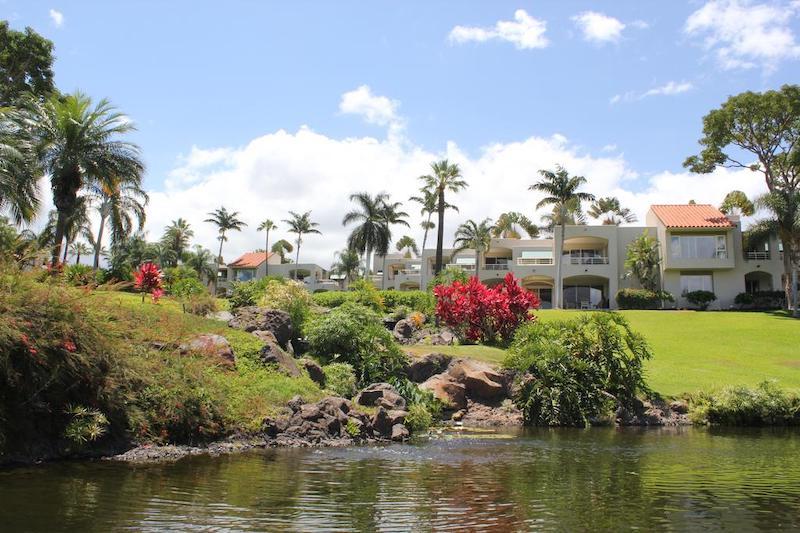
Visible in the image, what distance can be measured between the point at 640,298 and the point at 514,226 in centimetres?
2733

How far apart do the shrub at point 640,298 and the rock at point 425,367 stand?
31.1m

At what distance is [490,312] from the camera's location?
31.6 meters

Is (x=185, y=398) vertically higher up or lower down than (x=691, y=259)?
lower down

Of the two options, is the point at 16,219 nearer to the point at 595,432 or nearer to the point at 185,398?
the point at 185,398

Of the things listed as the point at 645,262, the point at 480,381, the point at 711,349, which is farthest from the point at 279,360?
A: the point at 645,262

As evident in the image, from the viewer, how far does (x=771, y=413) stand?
75.4ft

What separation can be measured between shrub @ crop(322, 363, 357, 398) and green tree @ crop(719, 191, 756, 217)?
168 feet

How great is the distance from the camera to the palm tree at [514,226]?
74.9 metres

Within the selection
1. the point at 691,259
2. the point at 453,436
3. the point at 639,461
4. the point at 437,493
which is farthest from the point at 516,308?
the point at 691,259

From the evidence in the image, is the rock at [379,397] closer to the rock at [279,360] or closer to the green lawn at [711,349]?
the rock at [279,360]

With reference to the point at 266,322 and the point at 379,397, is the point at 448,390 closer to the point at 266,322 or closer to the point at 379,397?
the point at 379,397

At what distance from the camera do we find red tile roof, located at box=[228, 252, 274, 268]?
9356 centimetres

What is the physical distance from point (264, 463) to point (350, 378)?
29.3ft

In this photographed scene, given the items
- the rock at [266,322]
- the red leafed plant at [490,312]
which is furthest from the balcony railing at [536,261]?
the rock at [266,322]
